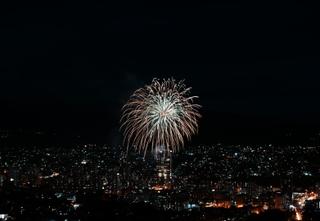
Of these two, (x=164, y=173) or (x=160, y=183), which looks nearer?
(x=160, y=183)

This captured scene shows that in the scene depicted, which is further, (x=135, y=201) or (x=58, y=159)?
(x=58, y=159)

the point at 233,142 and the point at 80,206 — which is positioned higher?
the point at 233,142

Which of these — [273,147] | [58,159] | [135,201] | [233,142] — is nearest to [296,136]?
[273,147]

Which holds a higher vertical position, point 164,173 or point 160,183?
point 164,173

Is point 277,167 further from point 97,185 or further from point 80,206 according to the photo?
point 80,206

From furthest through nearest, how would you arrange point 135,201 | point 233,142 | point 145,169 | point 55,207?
point 233,142, point 145,169, point 135,201, point 55,207

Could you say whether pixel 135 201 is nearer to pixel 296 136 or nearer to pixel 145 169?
pixel 145 169

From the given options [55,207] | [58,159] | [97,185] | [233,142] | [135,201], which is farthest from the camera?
[233,142]

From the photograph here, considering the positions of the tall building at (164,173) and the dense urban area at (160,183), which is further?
the tall building at (164,173)

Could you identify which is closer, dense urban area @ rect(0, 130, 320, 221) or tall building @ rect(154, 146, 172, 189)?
dense urban area @ rect(0, 130, 320, 221)

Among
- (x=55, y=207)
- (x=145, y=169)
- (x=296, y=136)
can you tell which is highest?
(x=296, y=136)
